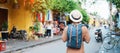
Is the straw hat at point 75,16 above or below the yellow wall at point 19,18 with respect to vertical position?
above

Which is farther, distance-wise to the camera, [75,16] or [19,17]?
[19,17]

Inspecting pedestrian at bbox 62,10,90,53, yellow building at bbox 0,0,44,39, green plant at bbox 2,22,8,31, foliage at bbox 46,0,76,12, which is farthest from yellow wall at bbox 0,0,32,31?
pedestrian at bbox 62,10,90,53

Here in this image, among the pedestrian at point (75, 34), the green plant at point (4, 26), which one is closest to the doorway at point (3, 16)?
the green plant at point (4, 26)

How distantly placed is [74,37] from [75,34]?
0.07 metres

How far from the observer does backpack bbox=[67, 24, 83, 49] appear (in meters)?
6.97

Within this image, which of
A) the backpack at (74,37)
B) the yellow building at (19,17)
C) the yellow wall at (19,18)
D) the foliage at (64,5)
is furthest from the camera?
the foliage at (64,5)

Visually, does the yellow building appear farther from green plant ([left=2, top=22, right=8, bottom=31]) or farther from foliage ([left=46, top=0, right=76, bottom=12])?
foliage ([left=46, top=0, right=76, bottom=12])

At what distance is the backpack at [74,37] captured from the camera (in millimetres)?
6973

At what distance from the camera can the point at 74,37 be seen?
6.98 meters

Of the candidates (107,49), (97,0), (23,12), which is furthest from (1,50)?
(23,12)

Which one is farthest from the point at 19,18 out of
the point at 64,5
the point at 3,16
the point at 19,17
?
the point at 64,5

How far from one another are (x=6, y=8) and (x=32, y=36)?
3233 mm

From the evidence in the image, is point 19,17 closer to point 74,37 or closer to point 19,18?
point 19,18

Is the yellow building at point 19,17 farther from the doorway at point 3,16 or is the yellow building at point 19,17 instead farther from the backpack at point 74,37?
the backpack at point 74,37
